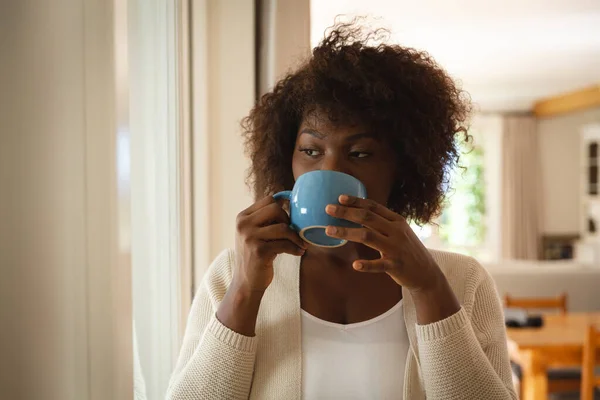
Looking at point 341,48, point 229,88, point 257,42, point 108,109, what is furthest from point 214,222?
point 108,109

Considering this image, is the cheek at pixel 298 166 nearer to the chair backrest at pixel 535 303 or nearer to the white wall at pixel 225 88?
the white wall at pixel 225 88

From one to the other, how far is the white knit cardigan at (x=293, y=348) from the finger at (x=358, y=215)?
224mm

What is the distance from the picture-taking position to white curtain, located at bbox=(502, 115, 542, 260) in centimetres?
770

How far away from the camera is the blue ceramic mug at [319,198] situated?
0.73m

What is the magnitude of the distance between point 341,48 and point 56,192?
66 centimetres

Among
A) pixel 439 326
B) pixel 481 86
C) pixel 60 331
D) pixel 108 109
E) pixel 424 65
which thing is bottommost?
pixel 439 326

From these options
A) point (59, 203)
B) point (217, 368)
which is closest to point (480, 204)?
point (217, 368)

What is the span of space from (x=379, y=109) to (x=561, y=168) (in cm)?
783

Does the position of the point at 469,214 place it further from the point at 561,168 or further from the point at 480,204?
the point at 561,168

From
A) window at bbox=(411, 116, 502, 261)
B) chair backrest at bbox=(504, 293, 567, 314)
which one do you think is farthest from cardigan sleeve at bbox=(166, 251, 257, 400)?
window at bbox=(411, 116, 502, 261)

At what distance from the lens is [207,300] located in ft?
3.14

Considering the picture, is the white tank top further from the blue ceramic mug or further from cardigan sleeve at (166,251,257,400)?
the blue ceramic mug

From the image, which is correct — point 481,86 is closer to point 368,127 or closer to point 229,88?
point 229,88

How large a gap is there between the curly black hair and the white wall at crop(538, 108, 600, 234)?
747 cm
